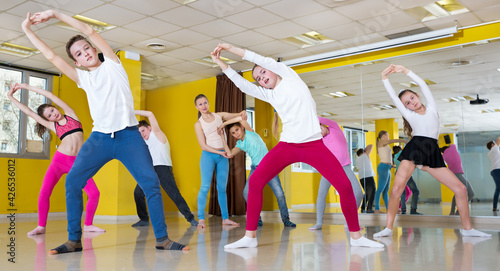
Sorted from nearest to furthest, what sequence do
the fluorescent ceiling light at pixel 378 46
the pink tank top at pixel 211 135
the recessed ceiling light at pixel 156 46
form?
the pink tank top at pixel 211 135, the fluorescent ceiling light at pixel 378 46, the recessed ceiling light at pixel 156 46

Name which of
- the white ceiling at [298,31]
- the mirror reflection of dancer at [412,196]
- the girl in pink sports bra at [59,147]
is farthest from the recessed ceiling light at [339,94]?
the girl in pink sports bra at [59,147]

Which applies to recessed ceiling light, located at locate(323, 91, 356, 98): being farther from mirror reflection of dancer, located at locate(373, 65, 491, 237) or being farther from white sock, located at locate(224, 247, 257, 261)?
white sock, located at locate(224, 247, 257, 261)

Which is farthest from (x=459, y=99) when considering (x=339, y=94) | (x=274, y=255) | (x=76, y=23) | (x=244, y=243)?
(x=76, y=23)

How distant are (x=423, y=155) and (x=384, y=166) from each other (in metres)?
2.75

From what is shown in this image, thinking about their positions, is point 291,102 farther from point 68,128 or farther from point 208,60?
point 208,60

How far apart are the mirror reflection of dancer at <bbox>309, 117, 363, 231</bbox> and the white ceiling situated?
1.47 metres

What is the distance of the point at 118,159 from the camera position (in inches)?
115

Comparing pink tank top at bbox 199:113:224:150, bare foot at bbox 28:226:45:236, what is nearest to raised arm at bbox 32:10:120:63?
bare foot at bbox 28:226:45:236

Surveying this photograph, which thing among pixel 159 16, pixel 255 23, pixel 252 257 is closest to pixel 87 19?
pixel 159 16

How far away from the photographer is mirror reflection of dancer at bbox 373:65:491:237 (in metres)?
3.90

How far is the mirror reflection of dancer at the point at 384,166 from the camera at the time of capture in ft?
21.5

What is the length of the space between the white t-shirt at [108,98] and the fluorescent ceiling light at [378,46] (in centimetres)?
459

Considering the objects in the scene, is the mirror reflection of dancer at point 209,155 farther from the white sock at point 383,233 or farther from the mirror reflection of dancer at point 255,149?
the white sock at point 383,233

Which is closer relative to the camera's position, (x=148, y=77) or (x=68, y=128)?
(x=68, y=128)
